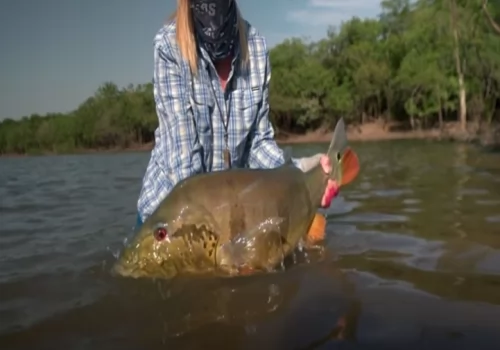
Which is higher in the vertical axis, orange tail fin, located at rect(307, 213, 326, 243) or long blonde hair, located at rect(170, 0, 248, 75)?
long blonde hair, located at rect(170, 0, 248, 75)

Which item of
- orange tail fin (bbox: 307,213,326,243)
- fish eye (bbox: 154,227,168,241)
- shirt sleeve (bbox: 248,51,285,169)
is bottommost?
orange tail fin (bbox: 307,213,326,243)

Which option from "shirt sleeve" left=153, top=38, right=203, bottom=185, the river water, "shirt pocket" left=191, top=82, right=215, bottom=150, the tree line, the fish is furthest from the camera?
the tree line

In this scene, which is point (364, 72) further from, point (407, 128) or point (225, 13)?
point (225, 13)

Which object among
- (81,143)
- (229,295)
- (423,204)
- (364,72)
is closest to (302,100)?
(364,72)

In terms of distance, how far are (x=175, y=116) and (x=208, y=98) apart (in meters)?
0.23

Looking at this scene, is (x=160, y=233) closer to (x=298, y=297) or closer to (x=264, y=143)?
(x=298, y=297)

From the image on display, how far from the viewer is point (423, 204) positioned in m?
5.75

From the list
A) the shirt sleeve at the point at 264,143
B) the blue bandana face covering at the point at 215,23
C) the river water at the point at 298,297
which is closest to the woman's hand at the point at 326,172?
the shirt sleeve at the point at 264,143

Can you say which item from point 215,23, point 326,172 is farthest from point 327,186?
point 215,23

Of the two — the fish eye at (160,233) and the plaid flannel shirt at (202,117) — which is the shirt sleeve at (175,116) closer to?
the plaid flannel shirt at (202,117)

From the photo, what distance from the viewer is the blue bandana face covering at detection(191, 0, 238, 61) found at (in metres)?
3.05

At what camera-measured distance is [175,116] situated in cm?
307

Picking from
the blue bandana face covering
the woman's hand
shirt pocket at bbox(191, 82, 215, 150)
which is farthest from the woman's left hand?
the blue bandana face covering

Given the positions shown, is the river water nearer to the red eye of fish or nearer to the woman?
the red eye of fish
